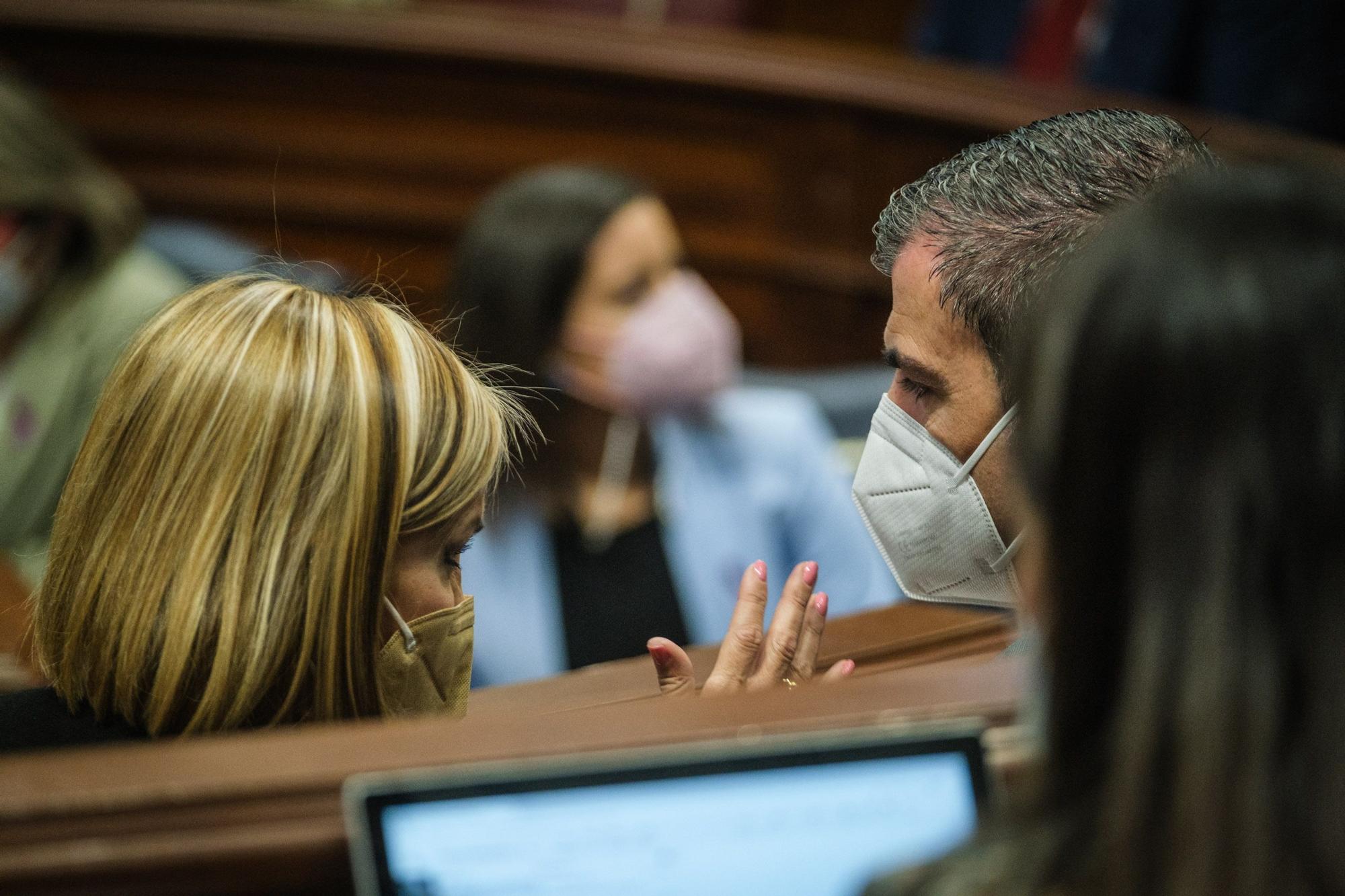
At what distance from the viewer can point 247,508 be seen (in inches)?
38.1

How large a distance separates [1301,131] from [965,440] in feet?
5.42

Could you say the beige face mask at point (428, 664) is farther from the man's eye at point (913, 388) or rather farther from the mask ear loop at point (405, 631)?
the man's eye at point (913, 388)

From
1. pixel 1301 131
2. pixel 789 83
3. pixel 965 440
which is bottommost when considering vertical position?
pixel 965 440

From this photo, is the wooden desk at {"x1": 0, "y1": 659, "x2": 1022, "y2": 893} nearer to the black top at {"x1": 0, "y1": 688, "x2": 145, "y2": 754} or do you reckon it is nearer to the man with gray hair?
the black top at {"x1": 0, "y1": 688, "x2": 145, "y2": 754}

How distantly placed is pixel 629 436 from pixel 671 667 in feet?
4.11

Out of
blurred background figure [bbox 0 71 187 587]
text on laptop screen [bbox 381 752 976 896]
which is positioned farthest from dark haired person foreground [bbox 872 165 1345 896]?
blurred background figure [bbox 0 71 187 587]

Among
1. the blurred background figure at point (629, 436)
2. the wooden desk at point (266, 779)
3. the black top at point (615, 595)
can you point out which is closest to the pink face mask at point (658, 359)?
the blurred background figure at point (629, 436)

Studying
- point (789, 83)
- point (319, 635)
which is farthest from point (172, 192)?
point (319, 635)

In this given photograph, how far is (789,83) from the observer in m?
3.15

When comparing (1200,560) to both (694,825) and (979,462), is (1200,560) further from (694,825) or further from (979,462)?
(979,462)

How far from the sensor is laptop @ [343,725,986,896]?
59 centimetres

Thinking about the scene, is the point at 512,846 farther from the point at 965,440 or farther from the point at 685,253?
the point at 685,253

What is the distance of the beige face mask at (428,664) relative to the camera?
1.03 m

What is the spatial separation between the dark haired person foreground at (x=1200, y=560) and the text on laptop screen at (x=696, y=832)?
84mm
